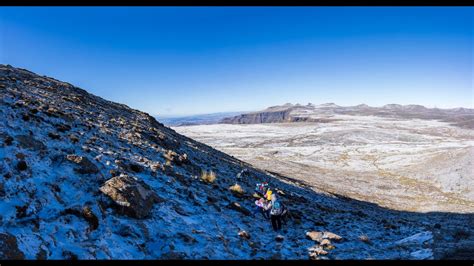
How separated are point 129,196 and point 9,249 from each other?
327 centimetres

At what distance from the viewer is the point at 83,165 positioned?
10.4 metres

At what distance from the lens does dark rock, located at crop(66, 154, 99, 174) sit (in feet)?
33.5

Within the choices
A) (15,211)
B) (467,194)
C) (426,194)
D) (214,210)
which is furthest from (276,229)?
(467,194)

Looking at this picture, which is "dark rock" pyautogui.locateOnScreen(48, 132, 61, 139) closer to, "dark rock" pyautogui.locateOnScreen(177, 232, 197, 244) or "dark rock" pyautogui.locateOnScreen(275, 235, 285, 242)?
"dark rock" pyautogui.locateOnScreen(177, 232, 197, 244)

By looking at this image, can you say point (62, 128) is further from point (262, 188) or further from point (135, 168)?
point (262, 188)

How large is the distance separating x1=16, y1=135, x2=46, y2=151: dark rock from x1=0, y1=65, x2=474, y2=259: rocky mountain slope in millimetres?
32

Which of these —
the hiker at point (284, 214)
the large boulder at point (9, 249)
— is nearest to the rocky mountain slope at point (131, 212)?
the large boulder at point (9, 249)

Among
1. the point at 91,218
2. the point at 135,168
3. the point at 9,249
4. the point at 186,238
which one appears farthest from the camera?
the point at 135,168

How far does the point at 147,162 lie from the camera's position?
43.4 ft

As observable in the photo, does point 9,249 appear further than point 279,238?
No

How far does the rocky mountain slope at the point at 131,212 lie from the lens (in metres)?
7.68

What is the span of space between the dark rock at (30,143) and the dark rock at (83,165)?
1000mm

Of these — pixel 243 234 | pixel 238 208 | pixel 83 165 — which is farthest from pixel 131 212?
pixel 238 208
